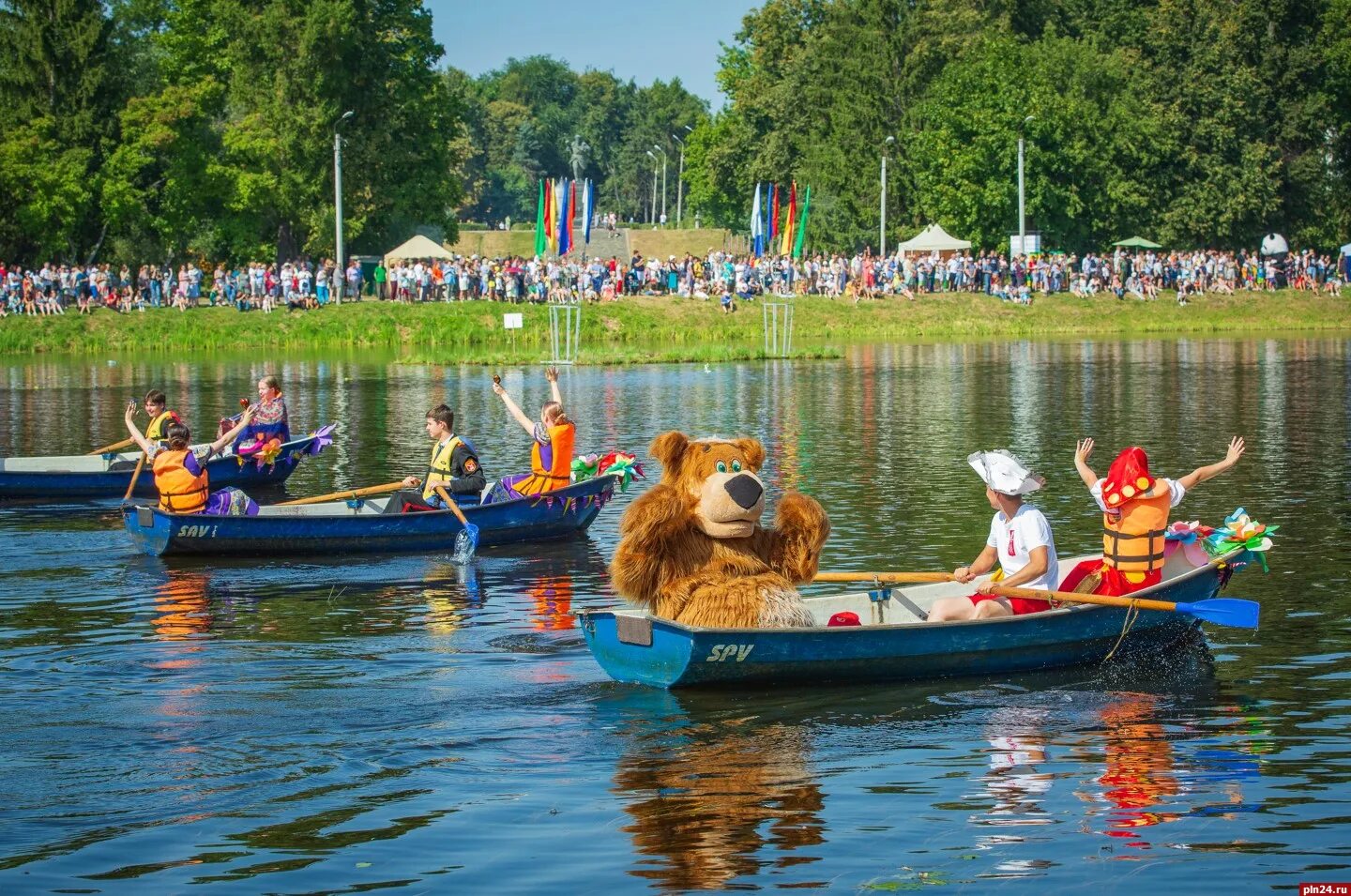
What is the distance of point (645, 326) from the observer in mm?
64062

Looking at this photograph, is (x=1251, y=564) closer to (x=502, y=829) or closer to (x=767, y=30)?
(x=502, y=829)

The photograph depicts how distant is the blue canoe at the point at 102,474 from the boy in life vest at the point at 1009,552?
1421 centimetres

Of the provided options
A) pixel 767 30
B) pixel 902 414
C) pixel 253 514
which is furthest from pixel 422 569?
pixel 767 30

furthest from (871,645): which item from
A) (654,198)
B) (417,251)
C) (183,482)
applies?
(654,198)

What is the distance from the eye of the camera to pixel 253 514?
2039 cm

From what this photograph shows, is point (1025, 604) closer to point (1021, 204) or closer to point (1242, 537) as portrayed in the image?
point (1242, 537)

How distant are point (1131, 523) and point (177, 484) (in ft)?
36.2

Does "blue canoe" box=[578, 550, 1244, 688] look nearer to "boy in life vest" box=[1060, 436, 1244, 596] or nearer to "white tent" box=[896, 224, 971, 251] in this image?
"boy in life vest" box=[1060, 436, 1244, 596]

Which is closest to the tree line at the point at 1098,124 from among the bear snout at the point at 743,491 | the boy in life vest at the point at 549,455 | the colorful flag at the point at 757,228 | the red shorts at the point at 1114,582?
the colorful flag at the point at 757,228

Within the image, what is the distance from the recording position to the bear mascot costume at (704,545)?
1275cm

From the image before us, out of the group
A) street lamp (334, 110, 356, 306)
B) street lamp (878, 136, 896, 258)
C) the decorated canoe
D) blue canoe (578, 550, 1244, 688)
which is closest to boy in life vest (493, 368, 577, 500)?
the decorated canoe

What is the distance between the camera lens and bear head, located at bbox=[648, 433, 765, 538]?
12695mm

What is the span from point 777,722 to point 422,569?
26.1ft

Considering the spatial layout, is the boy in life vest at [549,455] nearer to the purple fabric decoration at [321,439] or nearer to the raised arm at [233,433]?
the raised arm at [233,433]
